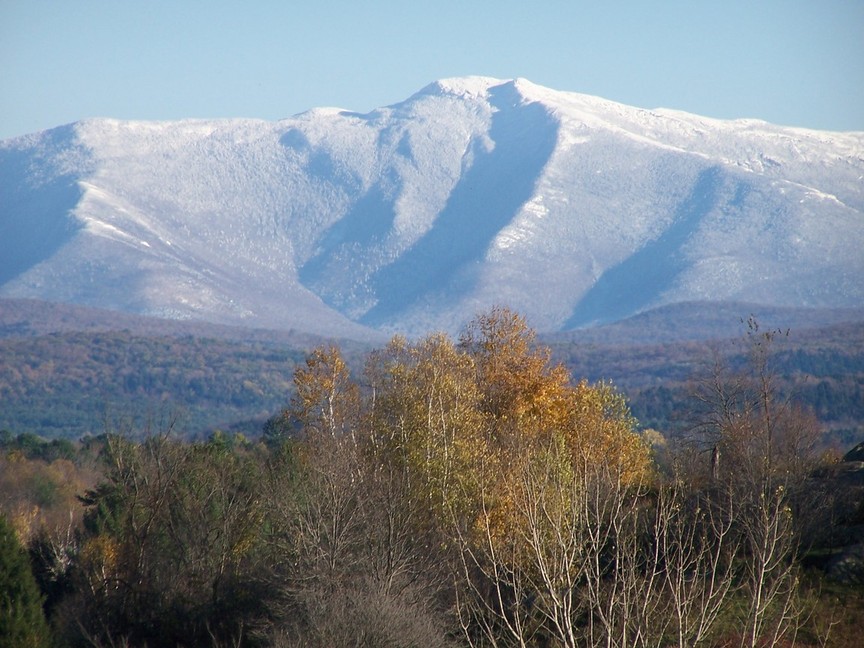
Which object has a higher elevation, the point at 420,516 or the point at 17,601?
the point at 17,601

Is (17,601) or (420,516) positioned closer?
(17,601)

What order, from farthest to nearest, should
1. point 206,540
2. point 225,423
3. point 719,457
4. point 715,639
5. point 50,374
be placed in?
point 50,374
point 225,423
point 719,457
point 206,540
point 715,639

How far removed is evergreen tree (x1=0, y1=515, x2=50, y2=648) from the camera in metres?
25.3

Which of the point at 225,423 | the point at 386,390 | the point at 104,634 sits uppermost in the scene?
the point at 386,390

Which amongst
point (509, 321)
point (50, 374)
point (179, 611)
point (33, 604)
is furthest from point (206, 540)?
point (50, 374)

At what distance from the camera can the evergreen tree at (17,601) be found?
25.3m

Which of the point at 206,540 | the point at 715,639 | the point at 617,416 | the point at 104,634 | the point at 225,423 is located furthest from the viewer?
the point at 225,423

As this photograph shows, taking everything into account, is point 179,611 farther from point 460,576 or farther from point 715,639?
point 715,639

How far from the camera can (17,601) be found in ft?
86.6

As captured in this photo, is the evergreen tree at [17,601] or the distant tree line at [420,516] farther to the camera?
the evergreen tree at [17,601]

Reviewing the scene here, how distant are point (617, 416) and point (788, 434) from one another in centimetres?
757

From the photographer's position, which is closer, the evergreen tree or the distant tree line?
the distant tree line

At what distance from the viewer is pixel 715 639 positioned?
2292 centimetres

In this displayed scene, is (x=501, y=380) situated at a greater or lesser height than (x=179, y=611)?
greater
